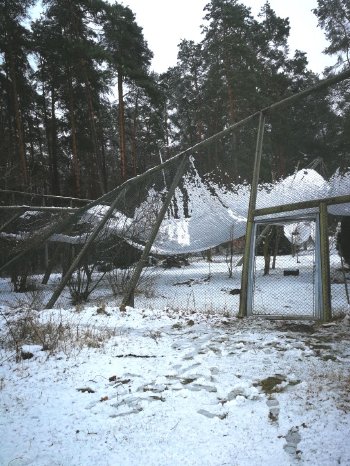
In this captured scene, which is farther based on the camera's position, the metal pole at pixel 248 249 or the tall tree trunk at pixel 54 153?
the tall tree trunk at pixel 54 153

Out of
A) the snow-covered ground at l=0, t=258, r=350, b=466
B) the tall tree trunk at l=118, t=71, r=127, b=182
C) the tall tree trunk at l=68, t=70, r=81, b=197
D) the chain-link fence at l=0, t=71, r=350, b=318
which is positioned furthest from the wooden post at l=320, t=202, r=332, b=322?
the tall tree trunk at l=68, t=70, r=81, b=197

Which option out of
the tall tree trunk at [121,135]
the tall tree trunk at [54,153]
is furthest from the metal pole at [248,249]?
the tall tree trunk at [54,153]

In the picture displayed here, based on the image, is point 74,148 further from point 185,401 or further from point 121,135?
point 185,401

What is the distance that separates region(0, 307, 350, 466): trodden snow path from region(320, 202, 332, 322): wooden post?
24 cm

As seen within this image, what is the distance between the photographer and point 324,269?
397 cm

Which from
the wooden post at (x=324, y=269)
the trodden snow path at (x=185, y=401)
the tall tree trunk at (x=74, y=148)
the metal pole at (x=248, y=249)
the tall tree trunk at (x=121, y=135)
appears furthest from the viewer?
the tall tree trunk at (x=74, y=148)

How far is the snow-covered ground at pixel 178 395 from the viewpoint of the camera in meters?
1.81

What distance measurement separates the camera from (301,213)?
172 inches

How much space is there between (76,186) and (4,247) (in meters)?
7.46

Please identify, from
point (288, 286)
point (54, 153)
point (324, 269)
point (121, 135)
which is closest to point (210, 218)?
point (324, 269)

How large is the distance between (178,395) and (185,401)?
11cm

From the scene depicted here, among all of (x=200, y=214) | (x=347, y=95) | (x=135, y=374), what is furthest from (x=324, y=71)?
(x=135, y=374)

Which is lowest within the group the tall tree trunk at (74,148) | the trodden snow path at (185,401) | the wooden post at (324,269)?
the trodden snow path at (185,401)

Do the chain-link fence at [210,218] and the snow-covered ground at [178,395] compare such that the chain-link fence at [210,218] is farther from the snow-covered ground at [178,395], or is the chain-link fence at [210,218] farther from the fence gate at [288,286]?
the snow-covered ground at [178,395]
